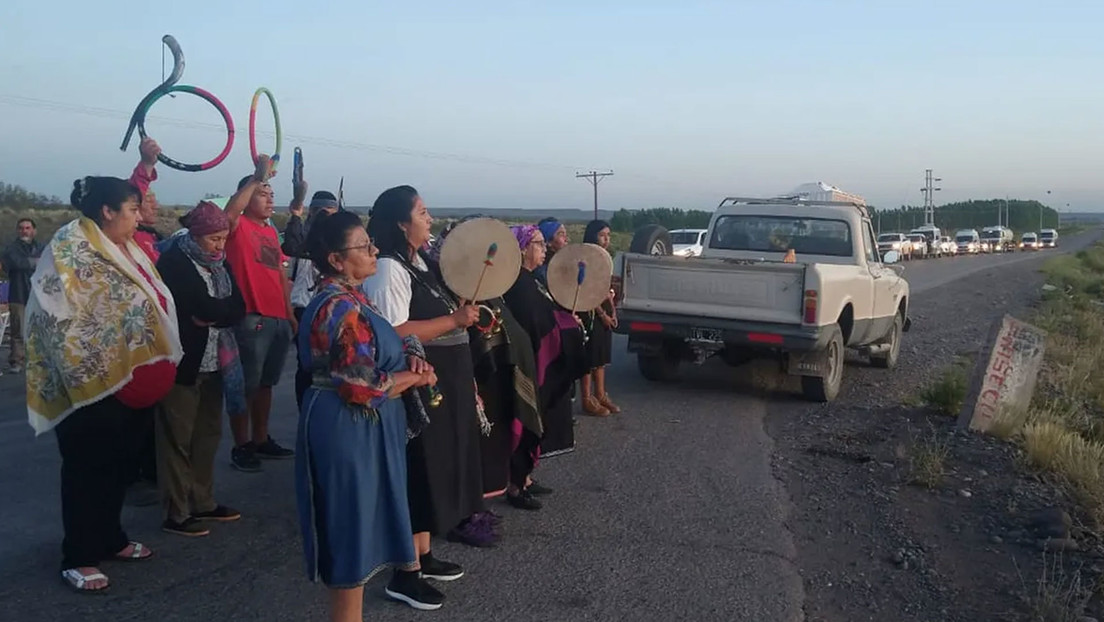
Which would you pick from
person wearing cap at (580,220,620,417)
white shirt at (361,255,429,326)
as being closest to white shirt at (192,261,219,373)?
white shirt at (361,255,429,326)

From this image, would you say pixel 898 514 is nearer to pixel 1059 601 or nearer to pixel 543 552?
pixel 1059 601

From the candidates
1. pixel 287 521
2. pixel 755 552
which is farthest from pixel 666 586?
pixel 287 521

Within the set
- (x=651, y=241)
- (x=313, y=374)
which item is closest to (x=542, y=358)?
(x=313, y=374)

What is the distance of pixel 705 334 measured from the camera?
31.2 ft

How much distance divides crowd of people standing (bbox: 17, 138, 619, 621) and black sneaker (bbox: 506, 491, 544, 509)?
0.06 feet

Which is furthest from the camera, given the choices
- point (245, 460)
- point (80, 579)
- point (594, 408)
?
point (594, 408)

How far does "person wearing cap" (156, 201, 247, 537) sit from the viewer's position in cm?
523

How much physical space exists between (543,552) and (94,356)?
7.97 feet

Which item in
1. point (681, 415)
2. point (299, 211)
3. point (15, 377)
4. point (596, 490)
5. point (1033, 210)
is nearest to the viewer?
point (596, 490)

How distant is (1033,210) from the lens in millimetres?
121500

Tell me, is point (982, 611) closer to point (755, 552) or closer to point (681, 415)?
point (755, 552)

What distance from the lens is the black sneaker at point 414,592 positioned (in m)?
4.43

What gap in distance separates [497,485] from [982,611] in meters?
2.51

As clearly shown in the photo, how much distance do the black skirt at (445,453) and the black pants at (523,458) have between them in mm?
1091
